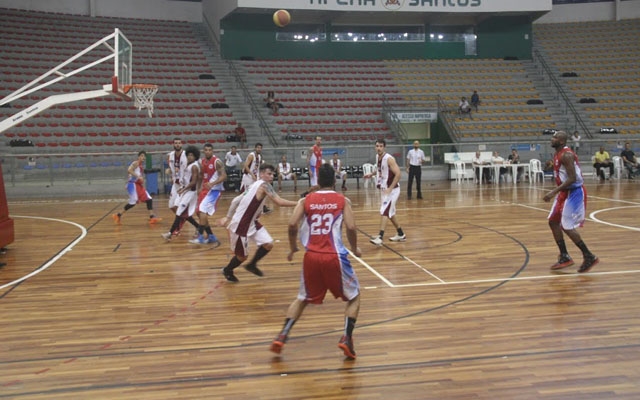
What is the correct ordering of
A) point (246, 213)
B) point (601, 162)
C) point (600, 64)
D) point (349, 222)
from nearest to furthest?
1. point (349, 222)
2. point (246, 213)
3. point (601, 162)
4. point (600, 64)

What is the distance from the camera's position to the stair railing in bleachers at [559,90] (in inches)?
1128

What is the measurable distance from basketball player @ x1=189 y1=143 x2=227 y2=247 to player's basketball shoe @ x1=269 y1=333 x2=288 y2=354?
226 inches

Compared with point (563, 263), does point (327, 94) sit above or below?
above

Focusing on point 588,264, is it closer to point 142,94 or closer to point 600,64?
point 142,94

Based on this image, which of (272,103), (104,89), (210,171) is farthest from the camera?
(272,103)

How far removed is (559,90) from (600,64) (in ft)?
13.7

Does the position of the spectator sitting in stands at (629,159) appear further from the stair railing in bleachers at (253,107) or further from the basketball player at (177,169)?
the basketball player at (177,169)

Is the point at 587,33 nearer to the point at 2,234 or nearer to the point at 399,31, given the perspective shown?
the point at 399,31

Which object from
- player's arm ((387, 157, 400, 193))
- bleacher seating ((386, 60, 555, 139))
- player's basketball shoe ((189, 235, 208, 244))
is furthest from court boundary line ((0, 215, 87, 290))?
bleacher seating ((386, 60, 555, 139))

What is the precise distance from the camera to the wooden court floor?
4.74m

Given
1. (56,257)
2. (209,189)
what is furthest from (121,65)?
(56,257)

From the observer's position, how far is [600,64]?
33406 millimetres

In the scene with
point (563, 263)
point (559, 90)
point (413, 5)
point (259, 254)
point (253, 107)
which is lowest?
point (563, 263)

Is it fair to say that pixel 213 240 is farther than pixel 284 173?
No
